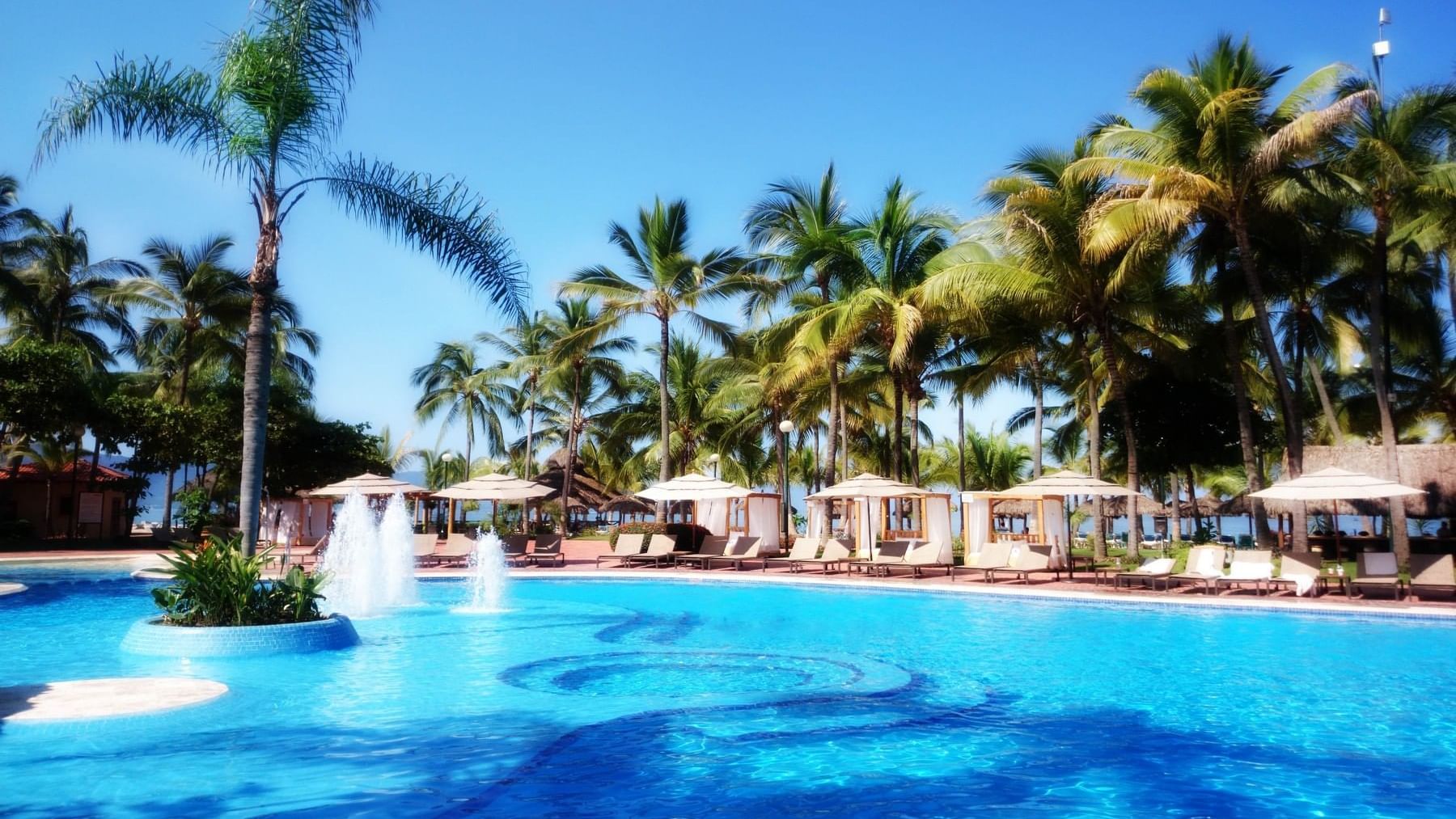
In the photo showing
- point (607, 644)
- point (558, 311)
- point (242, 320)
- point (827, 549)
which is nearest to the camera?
point (607, 644)

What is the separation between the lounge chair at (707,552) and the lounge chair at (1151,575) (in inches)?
351

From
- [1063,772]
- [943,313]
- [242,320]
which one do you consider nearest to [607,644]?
[1063,772]

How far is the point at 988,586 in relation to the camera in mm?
16906

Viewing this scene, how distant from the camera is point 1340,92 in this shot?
19.5 m

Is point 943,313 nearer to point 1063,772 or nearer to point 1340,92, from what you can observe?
point 1340,92

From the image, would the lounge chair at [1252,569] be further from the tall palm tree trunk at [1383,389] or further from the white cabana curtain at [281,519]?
the white cabana curtain at [281,519]

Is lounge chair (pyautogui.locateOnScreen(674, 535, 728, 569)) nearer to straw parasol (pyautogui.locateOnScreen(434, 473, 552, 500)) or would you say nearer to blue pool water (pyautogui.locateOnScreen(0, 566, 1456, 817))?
straw parasol (pyautogui.locateOnScreen(434, 473, 552, 500))

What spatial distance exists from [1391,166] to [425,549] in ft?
68.8

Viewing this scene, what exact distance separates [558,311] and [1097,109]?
69.4ft

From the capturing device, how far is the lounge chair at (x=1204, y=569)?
15633 millimetres

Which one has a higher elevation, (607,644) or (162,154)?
(162,154)

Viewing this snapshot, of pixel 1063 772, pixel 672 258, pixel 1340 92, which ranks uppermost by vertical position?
pixel 1340 92

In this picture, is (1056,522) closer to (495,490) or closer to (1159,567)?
(1159,567)

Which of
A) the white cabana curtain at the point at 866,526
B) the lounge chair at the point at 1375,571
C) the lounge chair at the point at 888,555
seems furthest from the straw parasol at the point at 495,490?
the lounge chair at the point at 1375,571
